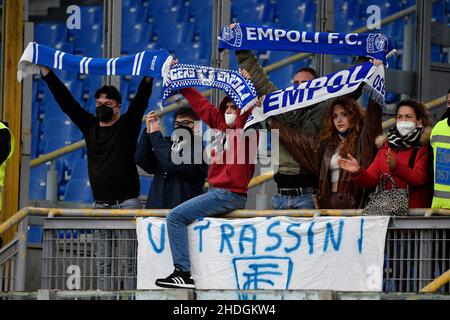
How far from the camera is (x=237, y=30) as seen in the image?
13.1 metres

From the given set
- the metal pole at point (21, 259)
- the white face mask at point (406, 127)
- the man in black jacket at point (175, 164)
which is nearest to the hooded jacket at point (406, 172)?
the white face mask at point (406, 127)

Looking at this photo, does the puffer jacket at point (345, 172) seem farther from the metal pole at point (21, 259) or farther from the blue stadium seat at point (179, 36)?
the blue stadium seat at point (179, 36)

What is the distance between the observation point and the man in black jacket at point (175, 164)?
13.0 metres

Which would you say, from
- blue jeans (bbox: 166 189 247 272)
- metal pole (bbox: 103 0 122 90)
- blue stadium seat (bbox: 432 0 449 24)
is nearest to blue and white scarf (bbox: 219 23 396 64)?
blue jeans (bbox: 166 189 247 272)

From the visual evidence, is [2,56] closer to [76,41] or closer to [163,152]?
[76,41]

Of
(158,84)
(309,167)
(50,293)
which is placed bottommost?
(50,293)

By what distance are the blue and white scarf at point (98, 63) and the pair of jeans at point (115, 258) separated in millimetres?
1637

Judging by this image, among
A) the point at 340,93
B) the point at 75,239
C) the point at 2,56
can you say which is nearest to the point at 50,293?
the point at 75,239

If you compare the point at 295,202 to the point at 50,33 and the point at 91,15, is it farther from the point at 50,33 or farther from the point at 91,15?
the point at 50,33

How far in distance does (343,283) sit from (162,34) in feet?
16.7

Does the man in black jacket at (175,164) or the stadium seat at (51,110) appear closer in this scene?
the man in black jacket at (175,164)

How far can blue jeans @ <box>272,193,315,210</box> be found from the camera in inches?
496

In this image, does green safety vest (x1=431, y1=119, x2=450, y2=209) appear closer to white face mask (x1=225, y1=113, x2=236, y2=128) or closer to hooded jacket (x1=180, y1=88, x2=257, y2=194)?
hooded jacket (x1=180, y1=88, x2=257, y2=194)

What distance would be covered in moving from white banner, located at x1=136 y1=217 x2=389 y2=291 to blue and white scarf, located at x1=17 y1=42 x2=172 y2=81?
5.38 ft
